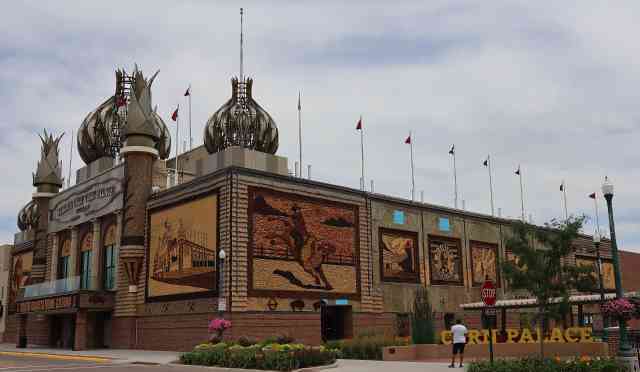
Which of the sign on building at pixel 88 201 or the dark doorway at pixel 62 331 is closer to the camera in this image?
the sign on building at pixel 88 201

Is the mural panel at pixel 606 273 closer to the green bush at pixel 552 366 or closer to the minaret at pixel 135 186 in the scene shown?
the minaret at pixel 135 186

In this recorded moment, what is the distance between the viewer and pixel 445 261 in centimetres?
5078

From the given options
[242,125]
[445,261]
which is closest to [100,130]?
[242,125]

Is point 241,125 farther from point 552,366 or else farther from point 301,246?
point 552,366

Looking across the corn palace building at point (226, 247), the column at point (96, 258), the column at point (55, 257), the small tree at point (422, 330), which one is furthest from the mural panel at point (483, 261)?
the column at point (55, 257)

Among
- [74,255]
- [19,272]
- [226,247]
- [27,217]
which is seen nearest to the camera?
[226,247]

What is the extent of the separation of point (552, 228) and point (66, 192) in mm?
40502

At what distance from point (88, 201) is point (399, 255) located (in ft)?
78.7

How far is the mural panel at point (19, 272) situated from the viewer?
6581 cm

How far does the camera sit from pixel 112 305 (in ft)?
147

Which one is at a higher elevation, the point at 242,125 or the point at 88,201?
the point at 242,125

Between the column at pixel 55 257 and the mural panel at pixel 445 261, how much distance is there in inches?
1204

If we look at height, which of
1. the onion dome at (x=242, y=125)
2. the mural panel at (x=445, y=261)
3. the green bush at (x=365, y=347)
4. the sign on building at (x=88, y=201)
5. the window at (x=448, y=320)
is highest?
the onion dome at (x=242, y=125)

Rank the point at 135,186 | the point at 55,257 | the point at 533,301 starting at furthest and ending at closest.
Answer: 1. the point at 55,257
2. the point at 135,186
3. the point at 533,301
